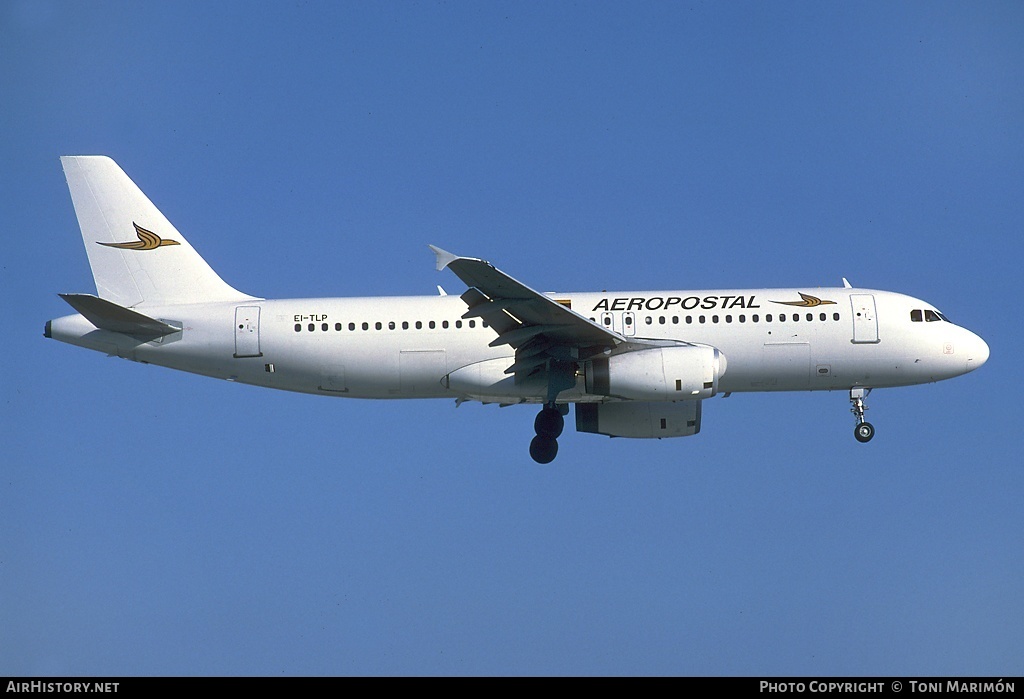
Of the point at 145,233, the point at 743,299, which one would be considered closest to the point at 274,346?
the point at 145,233

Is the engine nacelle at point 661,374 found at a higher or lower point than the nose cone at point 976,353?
lower

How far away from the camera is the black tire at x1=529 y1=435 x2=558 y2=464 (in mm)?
38531

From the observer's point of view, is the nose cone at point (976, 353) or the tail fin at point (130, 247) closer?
the nose cone at point (976, 353)

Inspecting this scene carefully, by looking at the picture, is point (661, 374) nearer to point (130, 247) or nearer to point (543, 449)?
point (543, 449)

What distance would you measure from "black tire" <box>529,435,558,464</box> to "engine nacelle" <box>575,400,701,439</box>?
7.12 ft

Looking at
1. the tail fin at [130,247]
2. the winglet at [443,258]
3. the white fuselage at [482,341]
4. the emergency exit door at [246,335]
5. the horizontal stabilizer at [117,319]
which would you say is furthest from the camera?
the tail fin at [130,247]

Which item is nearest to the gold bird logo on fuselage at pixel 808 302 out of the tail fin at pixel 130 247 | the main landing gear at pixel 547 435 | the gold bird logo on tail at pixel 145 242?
the main landing gear at pixel 547 435

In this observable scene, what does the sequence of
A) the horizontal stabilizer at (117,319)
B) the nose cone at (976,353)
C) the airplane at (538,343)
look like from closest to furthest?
the horizontal stabilizer at (117,319), the airplane at (538,343), the nose cone at (976,353)

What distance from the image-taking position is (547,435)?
38469 mm

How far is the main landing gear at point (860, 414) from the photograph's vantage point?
38062 mm

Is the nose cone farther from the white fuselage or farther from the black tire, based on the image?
the black tire

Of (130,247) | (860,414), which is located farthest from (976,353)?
(130,247)

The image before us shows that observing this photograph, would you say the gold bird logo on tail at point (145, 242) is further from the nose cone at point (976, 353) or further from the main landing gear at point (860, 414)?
the nose cone at point (976, 353)

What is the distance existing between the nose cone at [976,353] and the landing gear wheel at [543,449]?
505 inches
